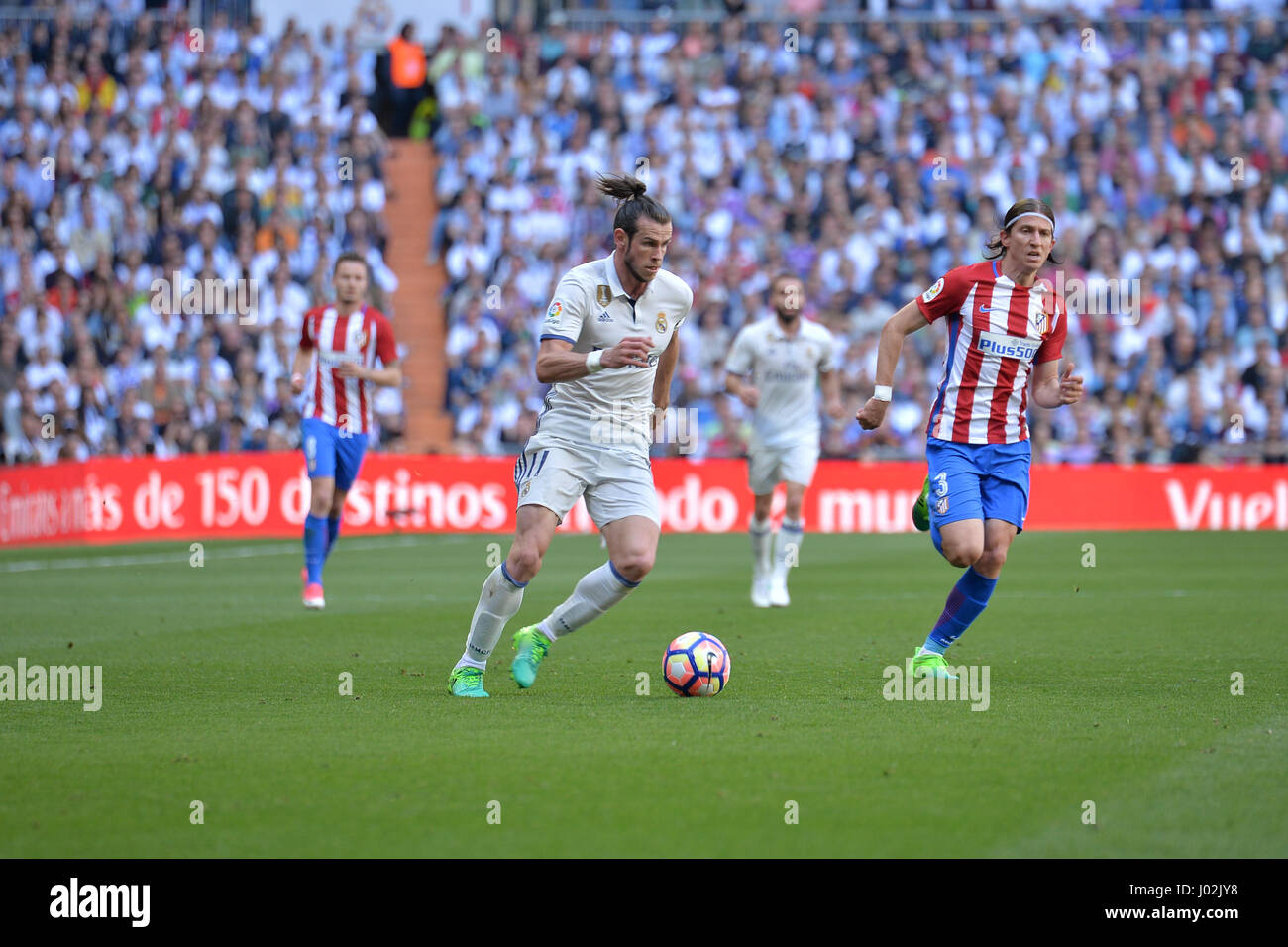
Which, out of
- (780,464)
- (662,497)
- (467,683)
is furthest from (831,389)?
(662,497)

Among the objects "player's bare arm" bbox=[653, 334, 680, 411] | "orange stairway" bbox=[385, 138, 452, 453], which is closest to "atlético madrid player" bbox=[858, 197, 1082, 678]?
"player's bare arm" bbox=[653, 334, 680, 411]

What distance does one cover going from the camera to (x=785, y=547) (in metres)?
13.9

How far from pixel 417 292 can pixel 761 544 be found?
1471cm

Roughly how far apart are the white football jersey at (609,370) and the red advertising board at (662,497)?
13.4 meters

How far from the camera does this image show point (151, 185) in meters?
26.0

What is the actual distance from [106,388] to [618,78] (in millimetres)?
9938

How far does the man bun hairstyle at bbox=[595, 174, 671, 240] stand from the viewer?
26.3ft

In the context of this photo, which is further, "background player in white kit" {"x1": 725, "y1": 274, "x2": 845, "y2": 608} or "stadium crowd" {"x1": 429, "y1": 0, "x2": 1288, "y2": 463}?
"stadium crowd" {"x1": 429, "y1": 0, "x2": 1288, "y2": 463}

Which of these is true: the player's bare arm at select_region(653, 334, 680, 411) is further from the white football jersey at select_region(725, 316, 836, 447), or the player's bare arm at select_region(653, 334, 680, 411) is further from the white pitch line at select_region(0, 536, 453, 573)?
the white pitch line at select_region(0, 536, 453, 573)

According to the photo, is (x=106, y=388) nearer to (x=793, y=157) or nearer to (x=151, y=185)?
(x=151, y=185)

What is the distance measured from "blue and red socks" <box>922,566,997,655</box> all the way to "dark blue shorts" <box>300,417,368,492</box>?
5738 mm

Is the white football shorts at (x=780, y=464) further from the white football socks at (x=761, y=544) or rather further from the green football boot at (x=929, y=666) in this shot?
the green football boot at (x=929, y=666)

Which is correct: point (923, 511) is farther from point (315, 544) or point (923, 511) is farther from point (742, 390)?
point (315, 544)

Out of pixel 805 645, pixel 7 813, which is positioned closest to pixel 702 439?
pixel 805 645
